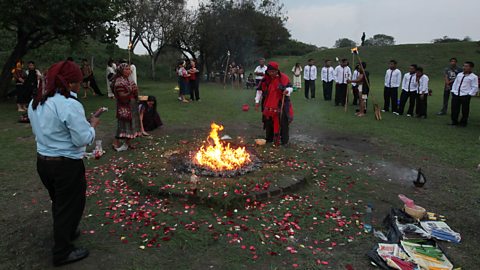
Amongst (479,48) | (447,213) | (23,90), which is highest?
(479,48)

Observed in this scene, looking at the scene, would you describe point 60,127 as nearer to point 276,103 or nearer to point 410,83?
point 276,103

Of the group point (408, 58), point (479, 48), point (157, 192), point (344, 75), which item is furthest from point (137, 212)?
point (479, 48)

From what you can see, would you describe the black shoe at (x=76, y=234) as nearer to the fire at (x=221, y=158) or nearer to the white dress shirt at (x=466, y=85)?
the fire at (x=221, y=158)

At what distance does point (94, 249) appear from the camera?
428 centimetres

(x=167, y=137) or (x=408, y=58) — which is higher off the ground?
(x=408, y=58)

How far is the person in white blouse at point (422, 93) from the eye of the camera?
12.9m

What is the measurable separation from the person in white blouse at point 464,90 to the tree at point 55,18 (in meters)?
13.5

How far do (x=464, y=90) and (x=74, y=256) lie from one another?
1225 cm

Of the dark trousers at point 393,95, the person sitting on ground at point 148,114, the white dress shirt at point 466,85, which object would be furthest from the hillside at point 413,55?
the person sitting on ground at point 148,114

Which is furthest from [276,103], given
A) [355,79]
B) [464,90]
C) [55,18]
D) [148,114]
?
[55,18]

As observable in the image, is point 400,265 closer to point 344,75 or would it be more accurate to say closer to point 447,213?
point 447,213

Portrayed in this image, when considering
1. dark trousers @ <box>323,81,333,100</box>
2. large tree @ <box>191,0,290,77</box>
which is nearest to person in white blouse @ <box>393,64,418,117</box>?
dark trousers @ <box>323,81,333,100</box>

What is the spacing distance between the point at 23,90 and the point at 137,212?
11047mm

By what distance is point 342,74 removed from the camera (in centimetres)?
1584
